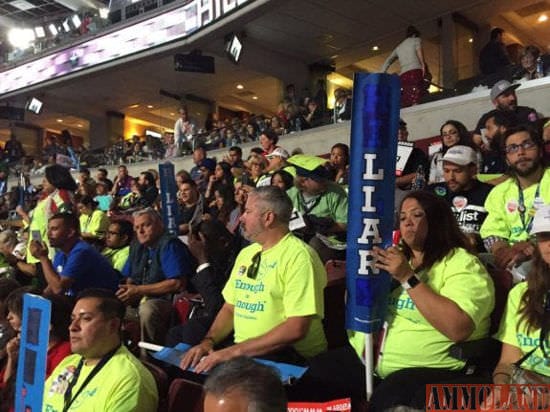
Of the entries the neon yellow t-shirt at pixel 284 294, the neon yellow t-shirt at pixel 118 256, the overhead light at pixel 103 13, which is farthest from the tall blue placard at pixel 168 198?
the overhead light at pixel 103 13

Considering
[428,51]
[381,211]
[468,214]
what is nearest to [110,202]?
[468,214]

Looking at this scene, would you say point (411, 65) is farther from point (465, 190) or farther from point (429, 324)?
point (429, 324)

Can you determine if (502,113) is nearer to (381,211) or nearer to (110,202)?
(381,211)

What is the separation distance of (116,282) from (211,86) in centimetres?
1565

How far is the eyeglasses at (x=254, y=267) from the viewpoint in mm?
2842

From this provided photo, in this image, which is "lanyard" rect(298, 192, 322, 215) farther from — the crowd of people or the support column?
the support column

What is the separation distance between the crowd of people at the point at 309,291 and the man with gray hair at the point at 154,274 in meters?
0.01

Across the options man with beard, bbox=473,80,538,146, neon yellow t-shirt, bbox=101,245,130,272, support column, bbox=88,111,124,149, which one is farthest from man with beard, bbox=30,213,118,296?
support column, bbox=88,111,124,149

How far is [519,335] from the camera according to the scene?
2.10 m

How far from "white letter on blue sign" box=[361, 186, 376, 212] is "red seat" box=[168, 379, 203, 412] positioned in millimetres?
1049

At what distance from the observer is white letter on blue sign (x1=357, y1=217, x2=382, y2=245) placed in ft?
7.66

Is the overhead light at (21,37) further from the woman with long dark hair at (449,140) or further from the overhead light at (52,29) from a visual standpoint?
the woman with long dark hair at (449,140)

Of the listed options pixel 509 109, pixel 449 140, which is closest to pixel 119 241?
pixel 449 140

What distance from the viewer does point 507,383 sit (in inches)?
76.3
